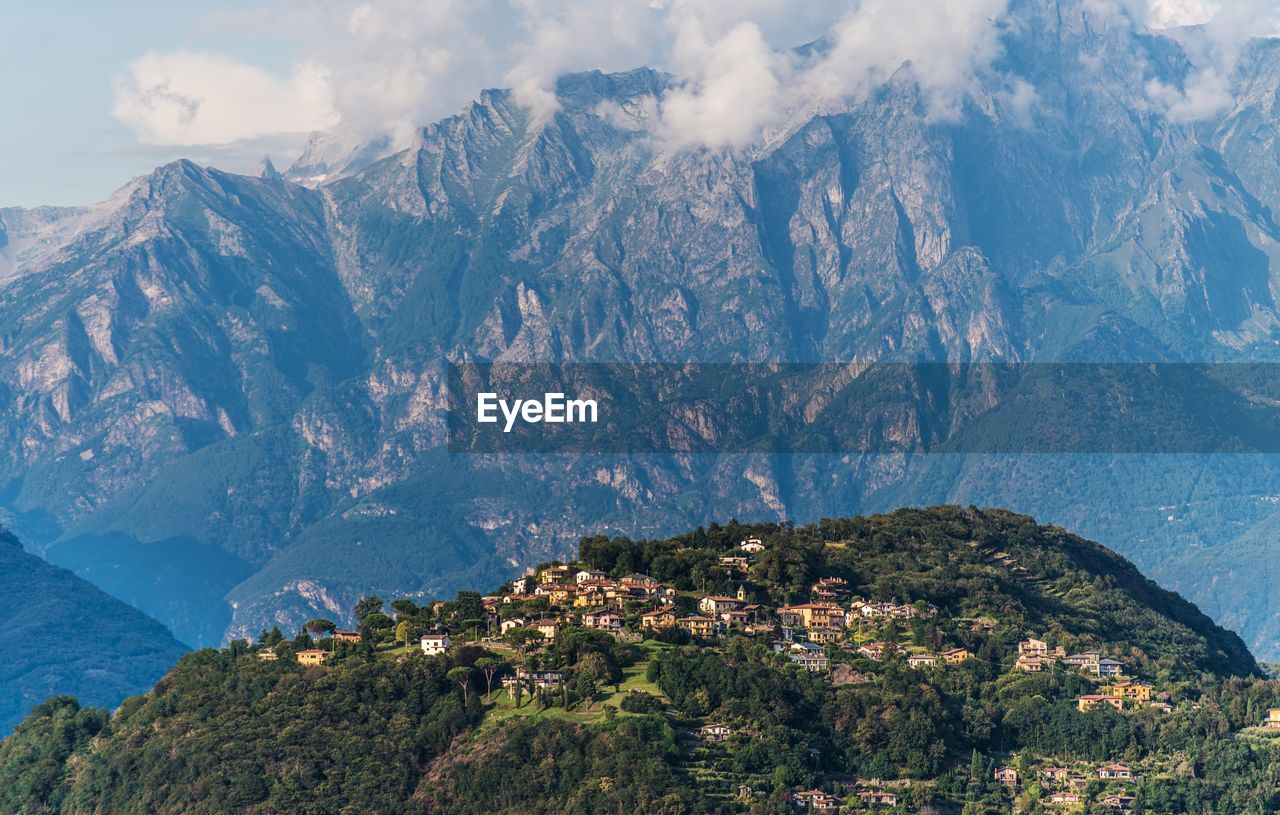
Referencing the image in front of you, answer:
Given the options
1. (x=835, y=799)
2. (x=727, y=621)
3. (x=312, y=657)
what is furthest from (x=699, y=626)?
(x=835, y=799)

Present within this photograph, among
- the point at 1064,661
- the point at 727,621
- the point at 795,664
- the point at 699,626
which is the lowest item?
the point at 1064,661

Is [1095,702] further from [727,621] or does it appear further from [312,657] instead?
[312,657]

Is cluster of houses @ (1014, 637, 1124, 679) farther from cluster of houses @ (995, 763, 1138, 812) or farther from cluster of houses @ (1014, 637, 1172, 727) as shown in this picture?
cluster of houses @ (995, 763, 1138, 812)

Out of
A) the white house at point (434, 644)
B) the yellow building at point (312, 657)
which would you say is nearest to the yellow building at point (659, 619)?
the white house at point (434, 644)

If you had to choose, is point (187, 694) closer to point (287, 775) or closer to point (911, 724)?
point (287, 775)

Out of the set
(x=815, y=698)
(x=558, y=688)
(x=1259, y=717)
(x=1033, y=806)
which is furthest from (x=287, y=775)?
(x=1259, y=717)

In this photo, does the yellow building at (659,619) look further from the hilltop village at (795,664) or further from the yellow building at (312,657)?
the yellow building at (312,657)
